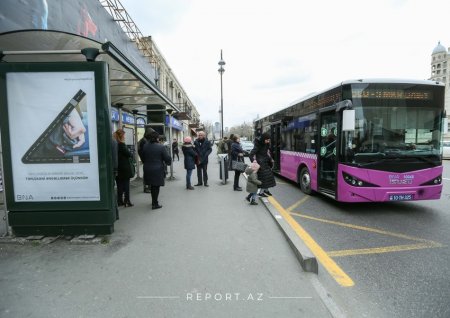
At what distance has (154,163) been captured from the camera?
5887 mm

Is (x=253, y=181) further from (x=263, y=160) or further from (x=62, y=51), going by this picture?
(x=62, y=51)

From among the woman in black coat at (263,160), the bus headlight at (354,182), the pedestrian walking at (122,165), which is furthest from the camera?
the woman in black coat at (263,160)

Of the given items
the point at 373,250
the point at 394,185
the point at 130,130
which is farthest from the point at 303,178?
the point at 130,130

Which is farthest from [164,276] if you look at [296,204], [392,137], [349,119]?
[392,137]

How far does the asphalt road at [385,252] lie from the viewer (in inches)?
111

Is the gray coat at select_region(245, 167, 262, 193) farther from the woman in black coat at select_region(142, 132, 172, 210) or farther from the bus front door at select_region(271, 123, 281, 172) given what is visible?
the bus front door at select_region(271, 123, 281, 172)

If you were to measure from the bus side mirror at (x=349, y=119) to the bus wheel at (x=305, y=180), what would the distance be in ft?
8.36

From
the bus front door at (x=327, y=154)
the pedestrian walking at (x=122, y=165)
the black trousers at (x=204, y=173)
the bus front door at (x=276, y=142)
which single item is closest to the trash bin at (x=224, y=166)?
the black trousers at (x=204, y=173)

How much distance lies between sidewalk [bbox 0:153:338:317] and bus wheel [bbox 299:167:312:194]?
3.47 meters

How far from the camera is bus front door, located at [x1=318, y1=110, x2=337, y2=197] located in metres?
6.36

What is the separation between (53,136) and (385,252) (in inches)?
203

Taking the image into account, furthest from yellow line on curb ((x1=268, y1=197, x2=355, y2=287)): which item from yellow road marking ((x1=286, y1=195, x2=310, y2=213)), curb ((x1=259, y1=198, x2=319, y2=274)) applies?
yellow road marking ((x1=286, y1=195, x2=310, y2=213))

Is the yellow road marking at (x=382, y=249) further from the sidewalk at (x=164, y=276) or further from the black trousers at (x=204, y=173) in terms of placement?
the black trousers at (x=204, y=173)

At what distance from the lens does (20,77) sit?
12.9 feet
